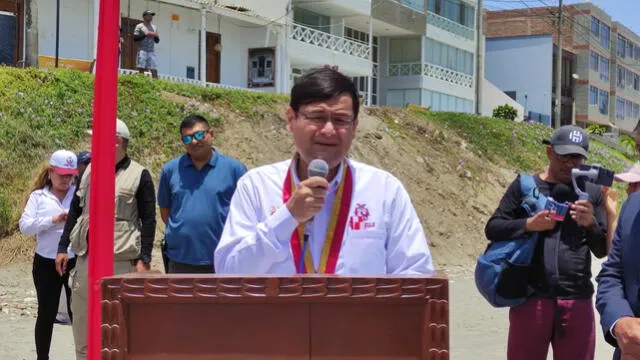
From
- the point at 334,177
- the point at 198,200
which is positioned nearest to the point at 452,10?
the point at 198,200

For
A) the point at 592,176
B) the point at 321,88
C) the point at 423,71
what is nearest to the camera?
the point at 321,88

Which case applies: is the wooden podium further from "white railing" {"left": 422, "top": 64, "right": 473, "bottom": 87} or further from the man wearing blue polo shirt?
"white railing" {"left": 422, "top": 64, "right": 473, "bottom": 87}

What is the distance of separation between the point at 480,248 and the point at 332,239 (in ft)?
53.4

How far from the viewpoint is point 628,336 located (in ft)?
9.56

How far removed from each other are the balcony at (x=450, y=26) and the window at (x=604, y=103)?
24444 millimetres

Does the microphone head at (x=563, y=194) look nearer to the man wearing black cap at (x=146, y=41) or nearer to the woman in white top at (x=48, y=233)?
the woman in white top at (x=48, y=233)

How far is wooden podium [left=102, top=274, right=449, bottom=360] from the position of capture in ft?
6.58

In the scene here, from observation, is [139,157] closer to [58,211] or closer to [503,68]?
[58,211]

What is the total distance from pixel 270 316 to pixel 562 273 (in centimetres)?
294

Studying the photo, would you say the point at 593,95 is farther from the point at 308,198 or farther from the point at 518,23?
the point at 308,198

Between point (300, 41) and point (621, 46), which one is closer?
point (300, 41)

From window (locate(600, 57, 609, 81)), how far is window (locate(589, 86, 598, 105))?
2.23 metres

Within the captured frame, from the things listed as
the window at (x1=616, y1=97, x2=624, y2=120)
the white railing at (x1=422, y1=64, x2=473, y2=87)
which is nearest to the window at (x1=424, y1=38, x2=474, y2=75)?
the white railing at (x1=422, y1=64, x2=473, y2=87)

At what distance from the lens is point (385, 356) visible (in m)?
2.02
